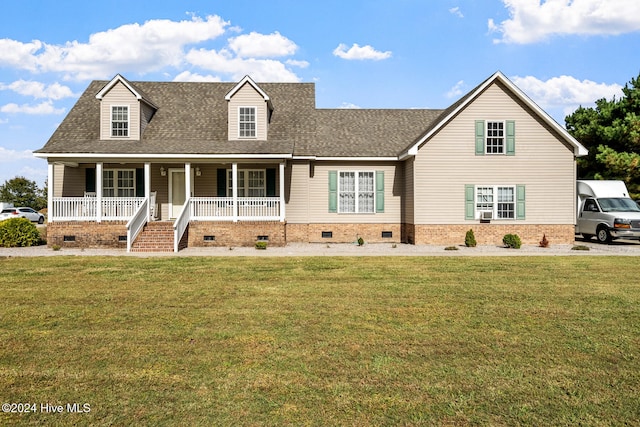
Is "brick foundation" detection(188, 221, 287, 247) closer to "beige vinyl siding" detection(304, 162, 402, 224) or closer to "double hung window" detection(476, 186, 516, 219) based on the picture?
"beige vinyl siding" detection(304, 162, 402, 224)

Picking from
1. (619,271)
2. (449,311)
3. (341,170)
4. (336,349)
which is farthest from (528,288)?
(341,170)

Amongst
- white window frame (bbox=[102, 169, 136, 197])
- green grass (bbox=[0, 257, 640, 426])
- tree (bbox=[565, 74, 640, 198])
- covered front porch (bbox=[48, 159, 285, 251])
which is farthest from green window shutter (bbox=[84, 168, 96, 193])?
tree (bbox=[565, 74, 640, 198])

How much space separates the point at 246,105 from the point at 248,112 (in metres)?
0.35

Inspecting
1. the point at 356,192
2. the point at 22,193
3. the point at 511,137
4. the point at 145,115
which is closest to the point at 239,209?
the point at 356,192

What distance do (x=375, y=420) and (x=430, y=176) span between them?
17615 mm

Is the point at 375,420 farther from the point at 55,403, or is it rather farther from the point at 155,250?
the point at 155,250

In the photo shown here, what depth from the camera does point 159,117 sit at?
923 inches

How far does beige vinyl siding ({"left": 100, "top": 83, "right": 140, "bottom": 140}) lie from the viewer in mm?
21703

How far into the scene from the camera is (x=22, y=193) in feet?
187

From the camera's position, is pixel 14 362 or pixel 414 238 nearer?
pixel 14 362

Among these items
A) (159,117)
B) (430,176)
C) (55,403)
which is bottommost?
(55,403)

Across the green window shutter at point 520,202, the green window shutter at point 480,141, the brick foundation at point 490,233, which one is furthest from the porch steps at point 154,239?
the green window shutter at point 520,202

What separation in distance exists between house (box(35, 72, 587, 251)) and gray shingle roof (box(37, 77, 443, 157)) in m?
0.11

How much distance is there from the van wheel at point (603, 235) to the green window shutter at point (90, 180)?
24234 millimetres
